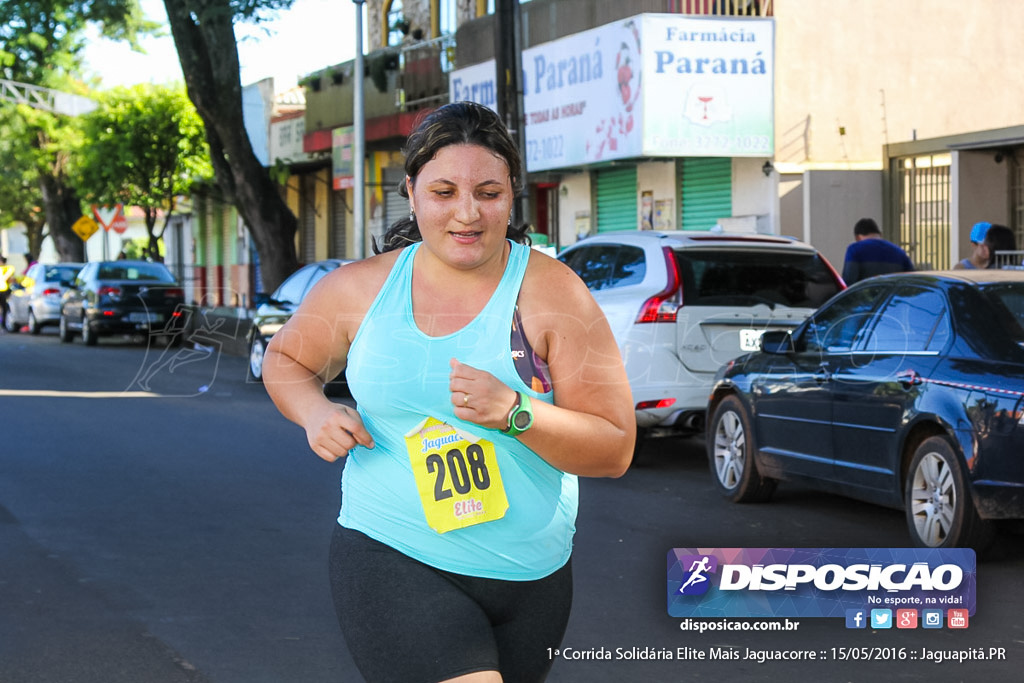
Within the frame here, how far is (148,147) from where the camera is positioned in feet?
130

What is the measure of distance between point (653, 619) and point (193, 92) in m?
21.2


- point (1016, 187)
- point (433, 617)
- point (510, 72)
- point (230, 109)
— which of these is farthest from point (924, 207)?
point (433, 617)

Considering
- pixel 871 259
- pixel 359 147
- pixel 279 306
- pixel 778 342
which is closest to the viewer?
pixel 778 342

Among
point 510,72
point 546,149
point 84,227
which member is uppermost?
point 510,72

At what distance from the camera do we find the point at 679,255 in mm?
11211

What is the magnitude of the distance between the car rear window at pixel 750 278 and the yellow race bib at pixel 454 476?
324 inches

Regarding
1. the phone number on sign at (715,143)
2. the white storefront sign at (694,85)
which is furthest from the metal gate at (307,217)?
the phone number on sign at (715,143)

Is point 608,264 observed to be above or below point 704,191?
below

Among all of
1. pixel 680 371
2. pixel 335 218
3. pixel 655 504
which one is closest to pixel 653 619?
pixel 655 504

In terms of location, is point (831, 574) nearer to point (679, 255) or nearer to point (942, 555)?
point (942, 555)

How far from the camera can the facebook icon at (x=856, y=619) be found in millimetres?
5996

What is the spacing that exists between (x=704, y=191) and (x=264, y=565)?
570 inches

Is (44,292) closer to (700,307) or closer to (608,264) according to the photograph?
(608,264)

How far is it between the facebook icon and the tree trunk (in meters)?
43.6
